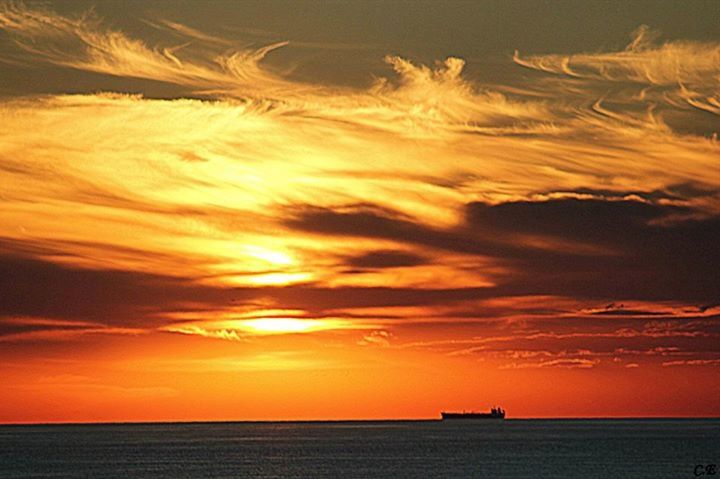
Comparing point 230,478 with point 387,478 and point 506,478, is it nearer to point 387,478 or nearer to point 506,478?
point 387,478

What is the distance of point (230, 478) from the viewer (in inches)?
7751

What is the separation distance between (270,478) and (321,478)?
29.1 feet

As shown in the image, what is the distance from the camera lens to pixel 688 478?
19838cm

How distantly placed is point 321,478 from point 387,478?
11.6m

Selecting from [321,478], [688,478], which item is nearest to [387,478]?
[321,478]

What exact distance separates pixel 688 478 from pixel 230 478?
8026 centimetres

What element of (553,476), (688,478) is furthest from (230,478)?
(688,478)

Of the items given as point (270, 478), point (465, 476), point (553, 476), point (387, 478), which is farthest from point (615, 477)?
point (270, 478)

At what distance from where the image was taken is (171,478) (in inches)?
7869

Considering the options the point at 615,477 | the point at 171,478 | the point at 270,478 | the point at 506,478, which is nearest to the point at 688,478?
the point at 615,477

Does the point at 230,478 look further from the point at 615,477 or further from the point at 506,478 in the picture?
the point at 615,477

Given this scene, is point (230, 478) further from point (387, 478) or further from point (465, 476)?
point (465, 476)

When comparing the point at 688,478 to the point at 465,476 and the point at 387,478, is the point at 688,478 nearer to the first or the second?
the point at 465,476

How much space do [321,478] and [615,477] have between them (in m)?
51.2
